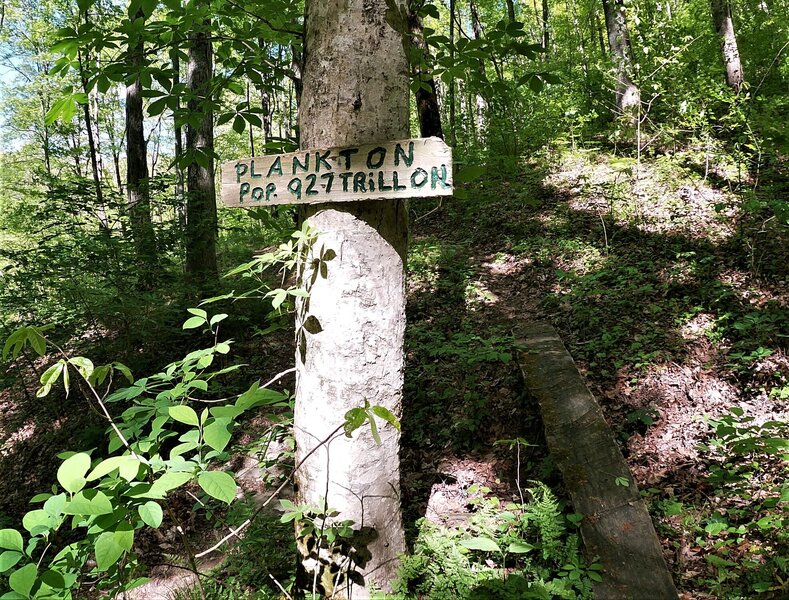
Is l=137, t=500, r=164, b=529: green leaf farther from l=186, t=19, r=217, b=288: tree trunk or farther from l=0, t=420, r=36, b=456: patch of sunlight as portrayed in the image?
l=0, t=420, r=36, b=456: patch of sunlight

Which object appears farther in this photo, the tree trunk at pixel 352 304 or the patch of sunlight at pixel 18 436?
the patch of sunlight at pixel 18 436

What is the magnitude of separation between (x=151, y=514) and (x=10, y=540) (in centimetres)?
37

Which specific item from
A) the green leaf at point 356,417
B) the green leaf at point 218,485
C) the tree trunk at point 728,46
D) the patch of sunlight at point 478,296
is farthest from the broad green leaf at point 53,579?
the tree trunk at point 728,46

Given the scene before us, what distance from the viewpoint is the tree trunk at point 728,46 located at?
776 cm

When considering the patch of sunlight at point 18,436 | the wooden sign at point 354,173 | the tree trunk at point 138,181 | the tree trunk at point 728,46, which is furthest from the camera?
the tree trunk at point 728,46

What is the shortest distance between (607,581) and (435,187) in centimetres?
201

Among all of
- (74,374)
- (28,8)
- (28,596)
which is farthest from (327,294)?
(28,8)

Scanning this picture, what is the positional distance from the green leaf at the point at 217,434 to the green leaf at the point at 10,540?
49cm

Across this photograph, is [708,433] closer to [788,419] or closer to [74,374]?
[788,419]

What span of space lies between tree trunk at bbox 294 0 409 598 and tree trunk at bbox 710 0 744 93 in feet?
27.9

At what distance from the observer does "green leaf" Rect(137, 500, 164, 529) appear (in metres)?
1.22

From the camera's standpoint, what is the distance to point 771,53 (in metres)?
9.22

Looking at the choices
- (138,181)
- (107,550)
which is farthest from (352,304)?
(138,181)

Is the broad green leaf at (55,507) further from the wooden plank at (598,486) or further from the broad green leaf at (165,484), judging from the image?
the wooden plank at (598,486)
